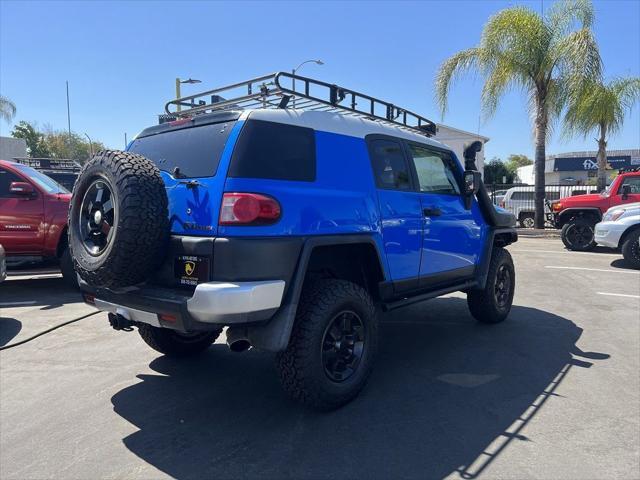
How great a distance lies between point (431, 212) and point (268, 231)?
1.88 meters

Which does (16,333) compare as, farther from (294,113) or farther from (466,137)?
(466,137)

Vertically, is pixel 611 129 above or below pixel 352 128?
above

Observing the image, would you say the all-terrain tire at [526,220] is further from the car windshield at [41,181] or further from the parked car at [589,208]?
the car windshield at [41,181]

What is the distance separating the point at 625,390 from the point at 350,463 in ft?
7.93

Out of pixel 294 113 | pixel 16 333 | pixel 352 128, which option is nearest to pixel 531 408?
pixel 352 128

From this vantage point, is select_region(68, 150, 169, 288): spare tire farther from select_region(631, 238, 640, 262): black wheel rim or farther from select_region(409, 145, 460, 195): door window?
select_region(631, 238, 640, 262): black wheel rim

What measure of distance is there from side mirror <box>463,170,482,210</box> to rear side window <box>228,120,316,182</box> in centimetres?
213

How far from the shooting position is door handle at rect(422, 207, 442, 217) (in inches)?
163

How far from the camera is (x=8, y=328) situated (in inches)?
216

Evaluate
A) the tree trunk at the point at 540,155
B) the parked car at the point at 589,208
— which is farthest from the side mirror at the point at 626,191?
the tree trunk at the point at 540,155

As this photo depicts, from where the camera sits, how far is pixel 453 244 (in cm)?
456

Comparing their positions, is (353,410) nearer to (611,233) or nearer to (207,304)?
(207,304)

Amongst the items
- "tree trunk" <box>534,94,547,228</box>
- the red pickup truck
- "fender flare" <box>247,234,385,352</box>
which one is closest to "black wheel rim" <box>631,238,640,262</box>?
"tree trunk" <box>534,94,547,228</box>

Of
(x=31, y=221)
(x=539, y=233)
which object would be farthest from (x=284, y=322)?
(x=539, y=233)
